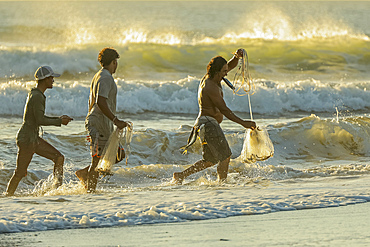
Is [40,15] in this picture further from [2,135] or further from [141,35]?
[2,135]

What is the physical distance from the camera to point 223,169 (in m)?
7.92

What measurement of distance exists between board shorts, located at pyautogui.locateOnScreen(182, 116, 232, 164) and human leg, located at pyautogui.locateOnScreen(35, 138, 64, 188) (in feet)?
5.25

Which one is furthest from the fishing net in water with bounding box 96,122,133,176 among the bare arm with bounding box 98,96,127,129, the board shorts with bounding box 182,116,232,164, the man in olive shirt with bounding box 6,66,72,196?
the board shorts with bounding box 182,116,232,164

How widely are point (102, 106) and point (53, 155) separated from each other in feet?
3.38

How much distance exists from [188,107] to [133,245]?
14.6m

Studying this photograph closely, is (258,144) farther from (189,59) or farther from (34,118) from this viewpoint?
(189,59)

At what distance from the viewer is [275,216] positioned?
644cm

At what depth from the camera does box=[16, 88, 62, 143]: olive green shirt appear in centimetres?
720

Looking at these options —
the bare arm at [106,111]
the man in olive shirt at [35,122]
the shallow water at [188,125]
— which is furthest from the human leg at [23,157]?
the bare arm at [106,111]

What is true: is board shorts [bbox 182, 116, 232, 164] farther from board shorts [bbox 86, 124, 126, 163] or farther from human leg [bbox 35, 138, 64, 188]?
human leg [bbox 35, 138, 64, 188]

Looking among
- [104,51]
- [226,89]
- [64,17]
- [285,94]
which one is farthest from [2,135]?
[64,17]

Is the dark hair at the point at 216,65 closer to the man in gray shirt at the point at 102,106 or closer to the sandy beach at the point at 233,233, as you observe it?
the man in gray shirt at the point at 102,106

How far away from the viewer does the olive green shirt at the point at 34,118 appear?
7.20 m

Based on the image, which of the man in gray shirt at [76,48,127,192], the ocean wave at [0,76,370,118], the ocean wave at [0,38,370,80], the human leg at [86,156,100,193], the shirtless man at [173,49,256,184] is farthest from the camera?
the ocean wave at [0,38,370,80]
